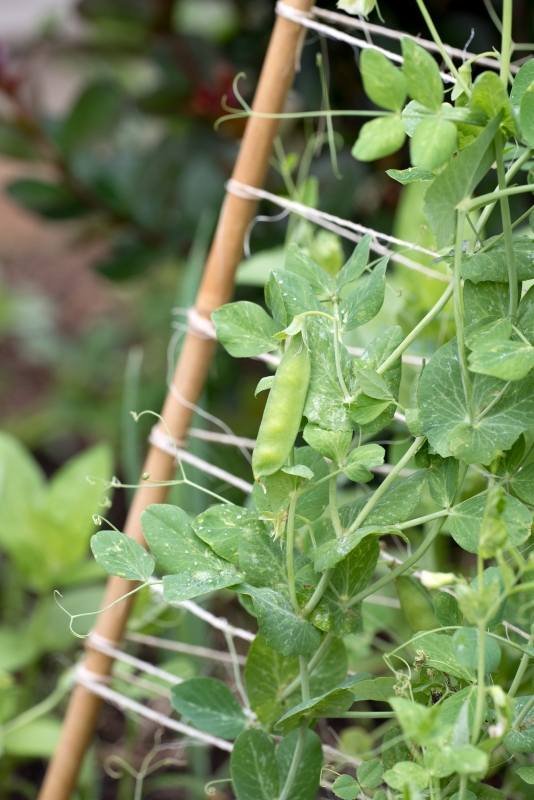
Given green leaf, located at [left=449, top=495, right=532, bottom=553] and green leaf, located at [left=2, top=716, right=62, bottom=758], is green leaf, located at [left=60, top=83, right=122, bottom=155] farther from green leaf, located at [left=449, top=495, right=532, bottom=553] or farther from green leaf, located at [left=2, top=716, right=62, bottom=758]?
green leaf, located at [left=449, top=495, right=532, bottom=553]

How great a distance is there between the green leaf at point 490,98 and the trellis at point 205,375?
0.62 ft

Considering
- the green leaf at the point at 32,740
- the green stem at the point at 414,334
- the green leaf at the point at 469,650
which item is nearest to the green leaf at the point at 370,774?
the green leaf at the point at 469,650

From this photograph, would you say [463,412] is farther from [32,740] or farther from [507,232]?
[32,740]

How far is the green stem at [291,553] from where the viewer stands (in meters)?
0.34

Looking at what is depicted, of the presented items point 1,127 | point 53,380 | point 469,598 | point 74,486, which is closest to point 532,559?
A: point 469,598

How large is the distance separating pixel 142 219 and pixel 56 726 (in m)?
0.69

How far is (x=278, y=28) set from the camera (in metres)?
0.52

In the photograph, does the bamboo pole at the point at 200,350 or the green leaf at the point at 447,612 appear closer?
the green leaf at the point at 447,612

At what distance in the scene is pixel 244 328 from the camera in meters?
0.38

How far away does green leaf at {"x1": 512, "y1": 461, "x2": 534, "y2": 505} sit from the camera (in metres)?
0.35

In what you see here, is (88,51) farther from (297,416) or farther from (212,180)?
(297,416)

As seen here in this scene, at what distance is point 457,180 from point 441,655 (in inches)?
8.8

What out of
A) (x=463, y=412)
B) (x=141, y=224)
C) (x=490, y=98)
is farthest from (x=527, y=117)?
(x=141, y=224)

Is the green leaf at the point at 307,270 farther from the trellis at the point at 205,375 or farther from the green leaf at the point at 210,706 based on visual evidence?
the green leaf at the point at 210,706
